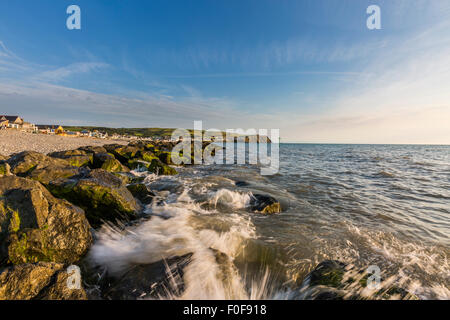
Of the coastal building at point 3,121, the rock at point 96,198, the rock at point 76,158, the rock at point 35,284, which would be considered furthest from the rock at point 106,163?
the coastal building at point 3,121

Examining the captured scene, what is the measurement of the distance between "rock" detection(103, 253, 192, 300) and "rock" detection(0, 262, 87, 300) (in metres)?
0.65

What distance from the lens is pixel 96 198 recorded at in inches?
218

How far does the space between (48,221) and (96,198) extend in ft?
5.69

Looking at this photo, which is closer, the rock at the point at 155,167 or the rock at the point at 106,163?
the rock at the point at 106,163

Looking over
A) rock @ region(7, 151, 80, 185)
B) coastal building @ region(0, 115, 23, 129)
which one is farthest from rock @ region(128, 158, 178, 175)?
coastal building @ region(0, 115, 23, 129)

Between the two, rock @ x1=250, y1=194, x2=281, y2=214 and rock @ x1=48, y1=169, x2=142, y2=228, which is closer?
rock @ x1=48, y1=169, x2=142, y2=228

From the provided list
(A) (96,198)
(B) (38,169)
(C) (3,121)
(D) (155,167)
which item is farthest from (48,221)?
(C) (3,121)

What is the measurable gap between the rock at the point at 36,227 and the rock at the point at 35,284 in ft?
2.70

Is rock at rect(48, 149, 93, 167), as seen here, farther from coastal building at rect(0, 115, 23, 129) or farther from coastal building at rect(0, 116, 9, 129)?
coastal building at rect(0, 115, 23, 129)

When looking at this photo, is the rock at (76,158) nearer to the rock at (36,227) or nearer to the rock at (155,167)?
the rock at (155,167)

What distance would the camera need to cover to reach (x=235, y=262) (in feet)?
14.5

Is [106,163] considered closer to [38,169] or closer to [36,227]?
[38,169]

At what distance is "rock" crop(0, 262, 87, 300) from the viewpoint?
2.51 meters

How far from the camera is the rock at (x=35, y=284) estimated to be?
98.9 inches
